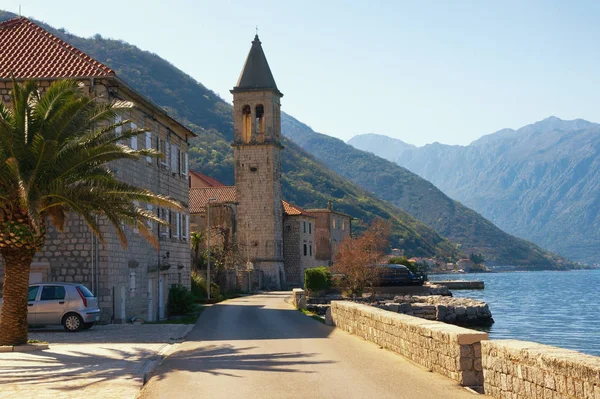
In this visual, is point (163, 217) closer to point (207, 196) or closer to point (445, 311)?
point (445, 311)

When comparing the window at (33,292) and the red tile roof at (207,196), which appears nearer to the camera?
the window at (33,292)

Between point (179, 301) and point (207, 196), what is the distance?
45087mm

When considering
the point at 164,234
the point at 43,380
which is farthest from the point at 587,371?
the point at 164,234

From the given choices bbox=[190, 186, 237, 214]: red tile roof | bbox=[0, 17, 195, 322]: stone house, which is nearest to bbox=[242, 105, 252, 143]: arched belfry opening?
bbox=[190, 186, 237, 214]: red tile roof

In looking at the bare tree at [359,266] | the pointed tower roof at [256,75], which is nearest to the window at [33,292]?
the bare tree at [359,266]

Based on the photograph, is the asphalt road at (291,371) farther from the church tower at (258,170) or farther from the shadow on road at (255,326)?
the church tower at (258,170)

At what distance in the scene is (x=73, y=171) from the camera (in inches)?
831

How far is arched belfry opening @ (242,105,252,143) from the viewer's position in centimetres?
8175

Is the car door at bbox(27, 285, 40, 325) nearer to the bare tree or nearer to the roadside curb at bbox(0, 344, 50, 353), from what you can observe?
the roadside curb at bbox(0, 344, 50, 353)

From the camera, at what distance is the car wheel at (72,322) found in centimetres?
2653

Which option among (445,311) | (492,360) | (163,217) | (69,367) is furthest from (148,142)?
(492,360)

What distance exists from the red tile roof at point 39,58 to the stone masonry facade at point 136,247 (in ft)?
1.70

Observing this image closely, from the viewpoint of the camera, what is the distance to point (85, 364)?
17562 millimetres

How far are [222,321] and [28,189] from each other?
49.1 ft
